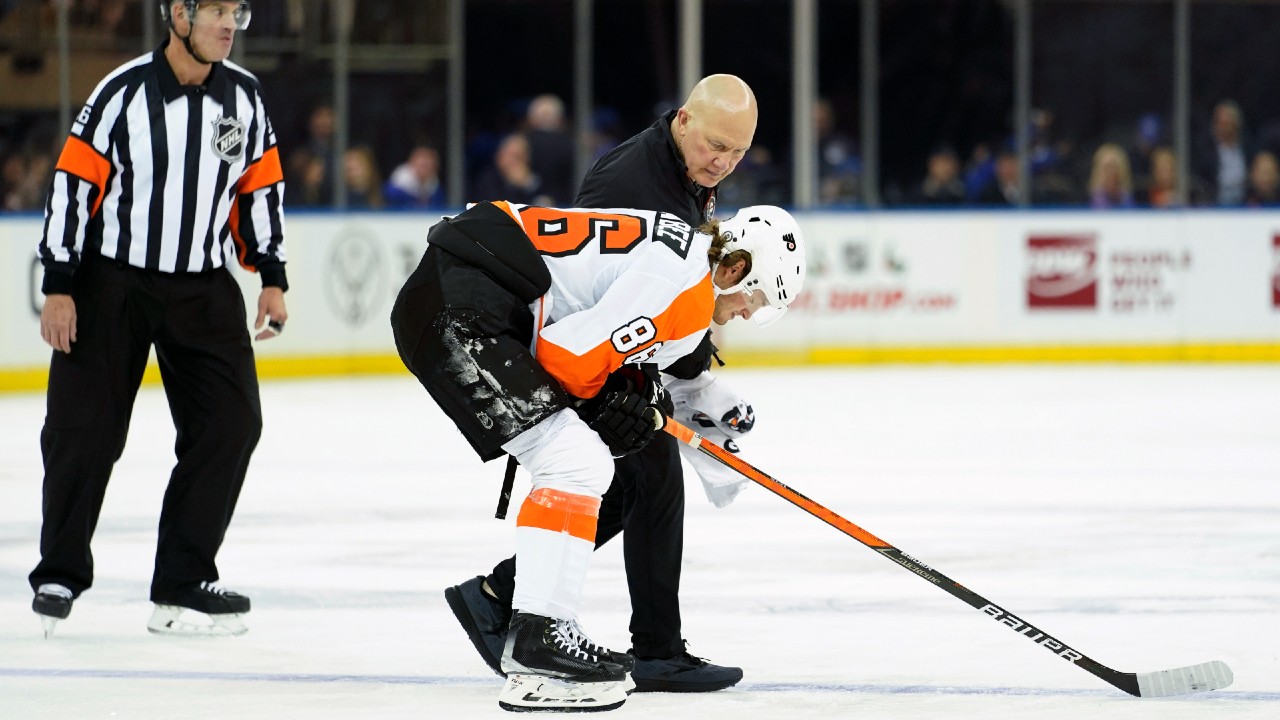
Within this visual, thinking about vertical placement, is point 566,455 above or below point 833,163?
below

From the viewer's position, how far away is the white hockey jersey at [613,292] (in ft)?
11.5

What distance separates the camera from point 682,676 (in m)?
3.84

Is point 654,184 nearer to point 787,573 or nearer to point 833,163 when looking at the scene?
point 787,573

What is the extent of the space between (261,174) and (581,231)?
1.19 m

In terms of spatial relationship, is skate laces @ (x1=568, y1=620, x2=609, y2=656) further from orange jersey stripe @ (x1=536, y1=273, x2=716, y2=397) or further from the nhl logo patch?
the nhl logo patch

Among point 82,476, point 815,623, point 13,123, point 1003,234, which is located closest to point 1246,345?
point 1003,234

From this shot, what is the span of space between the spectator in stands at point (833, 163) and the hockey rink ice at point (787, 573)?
3.83 meters

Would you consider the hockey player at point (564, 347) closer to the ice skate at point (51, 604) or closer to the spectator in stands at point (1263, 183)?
the ice skate at point (51, 604)

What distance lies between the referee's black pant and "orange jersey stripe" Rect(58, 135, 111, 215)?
172 mm

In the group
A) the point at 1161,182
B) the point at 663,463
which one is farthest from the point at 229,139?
the point at 1161,182

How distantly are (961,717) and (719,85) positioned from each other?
122 cm

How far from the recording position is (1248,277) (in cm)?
1209

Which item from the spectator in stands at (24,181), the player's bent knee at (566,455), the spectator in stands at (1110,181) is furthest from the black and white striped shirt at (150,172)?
the spectator in stands at (1110,181)

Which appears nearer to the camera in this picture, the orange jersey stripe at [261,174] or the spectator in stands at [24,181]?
the orange jersey stripe at [261,174]
